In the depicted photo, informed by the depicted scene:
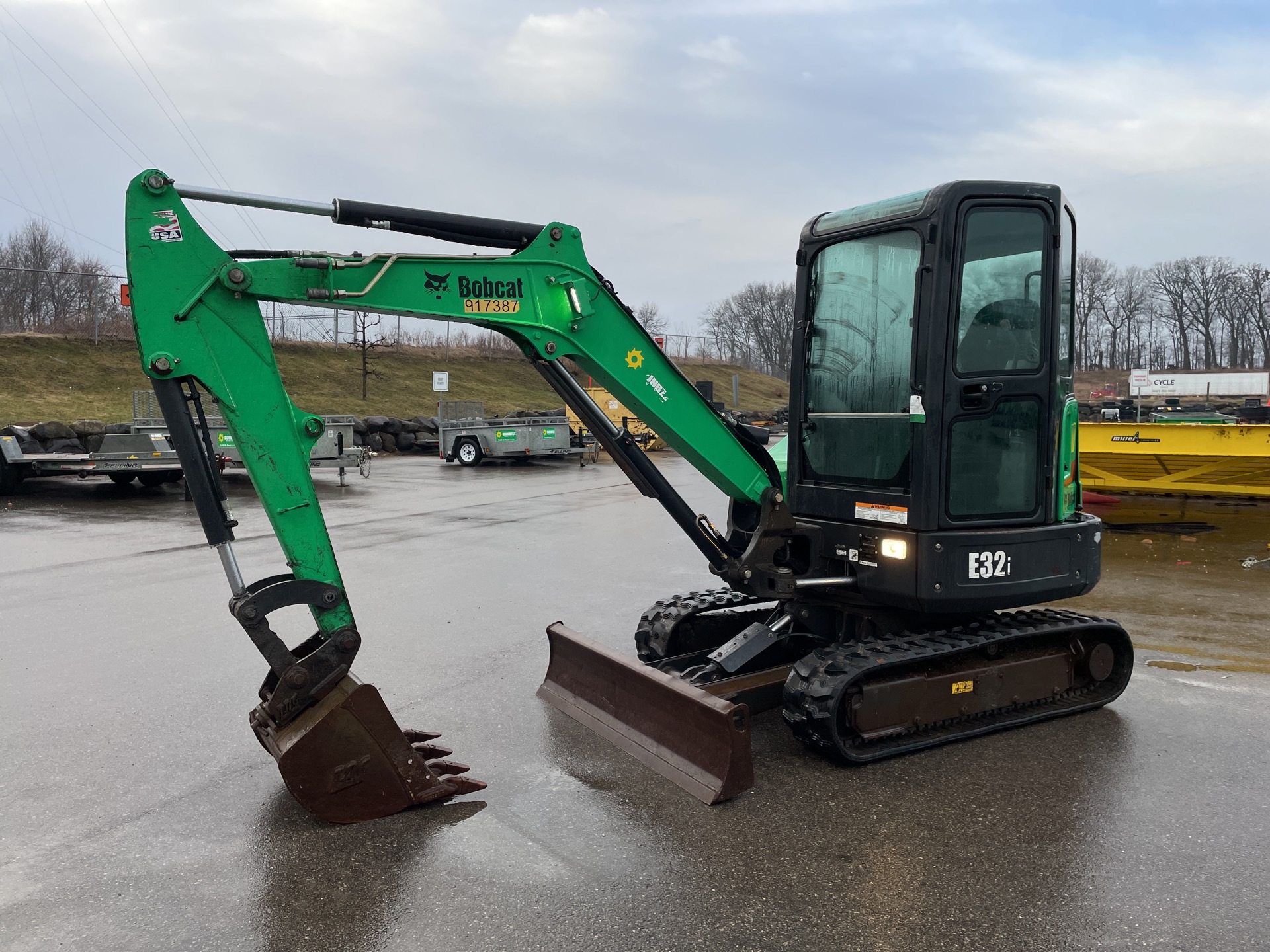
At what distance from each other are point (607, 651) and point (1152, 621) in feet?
16.1

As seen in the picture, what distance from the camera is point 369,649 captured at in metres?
7.07

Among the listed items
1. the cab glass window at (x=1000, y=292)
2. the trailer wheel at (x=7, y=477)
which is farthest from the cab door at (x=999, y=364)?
the trailer wheel at (x=7, y=477)

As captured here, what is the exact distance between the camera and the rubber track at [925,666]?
184 inches

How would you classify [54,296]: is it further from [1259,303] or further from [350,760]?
[1259,303]

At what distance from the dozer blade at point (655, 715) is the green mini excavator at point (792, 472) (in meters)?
0.02

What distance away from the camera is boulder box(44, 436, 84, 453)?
19688 millimetres

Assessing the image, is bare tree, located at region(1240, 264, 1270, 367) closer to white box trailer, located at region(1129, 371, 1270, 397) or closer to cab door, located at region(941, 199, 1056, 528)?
white box trailer, located at region(1129, 371, 1270, 397)

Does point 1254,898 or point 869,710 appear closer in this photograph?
point 1254,898

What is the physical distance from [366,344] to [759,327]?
55929 millimetres

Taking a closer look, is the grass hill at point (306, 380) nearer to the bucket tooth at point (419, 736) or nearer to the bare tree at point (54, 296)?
the bare tree at point (54, 296)

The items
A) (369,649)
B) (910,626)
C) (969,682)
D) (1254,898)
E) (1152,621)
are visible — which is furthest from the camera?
(1152,621)

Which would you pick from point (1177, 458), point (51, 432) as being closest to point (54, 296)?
point (51, 432)

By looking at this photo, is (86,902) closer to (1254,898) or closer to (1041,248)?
(1254,898)

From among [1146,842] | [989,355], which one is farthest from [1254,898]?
[989,355]
